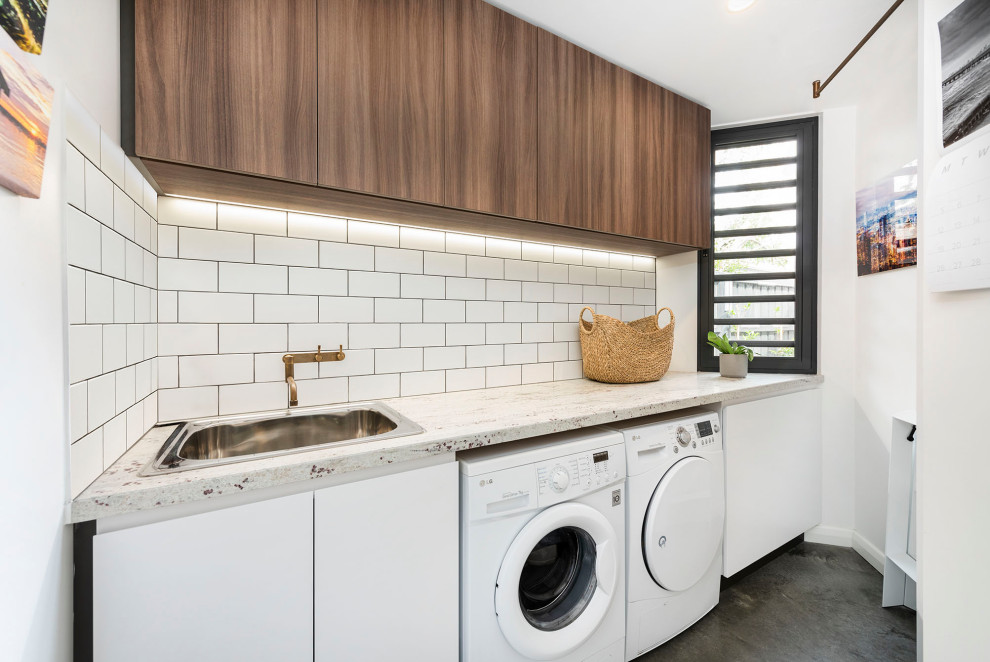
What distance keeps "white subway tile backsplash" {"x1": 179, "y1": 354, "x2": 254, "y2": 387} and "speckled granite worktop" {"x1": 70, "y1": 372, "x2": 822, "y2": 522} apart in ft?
0.54

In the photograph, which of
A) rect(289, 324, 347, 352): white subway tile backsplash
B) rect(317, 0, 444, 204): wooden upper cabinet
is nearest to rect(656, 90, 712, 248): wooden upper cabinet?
rect(317, 0, 444, 204): wooden upper cabinet

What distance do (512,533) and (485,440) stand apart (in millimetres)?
298

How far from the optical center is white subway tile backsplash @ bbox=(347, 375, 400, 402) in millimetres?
1588

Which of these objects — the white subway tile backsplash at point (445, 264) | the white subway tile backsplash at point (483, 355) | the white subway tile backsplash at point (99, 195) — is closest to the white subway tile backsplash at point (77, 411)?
the white subway tile backsplash at point (99, 195)

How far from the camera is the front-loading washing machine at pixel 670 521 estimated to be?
58.3 inches

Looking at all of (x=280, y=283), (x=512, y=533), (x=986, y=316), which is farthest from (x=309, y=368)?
(x=986, y=316)

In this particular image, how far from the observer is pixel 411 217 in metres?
1.57

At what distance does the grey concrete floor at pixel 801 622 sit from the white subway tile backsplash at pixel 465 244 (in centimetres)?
180

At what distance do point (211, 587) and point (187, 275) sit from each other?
0.96 meters

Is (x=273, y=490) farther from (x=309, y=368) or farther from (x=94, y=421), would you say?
(x=309, y=368)

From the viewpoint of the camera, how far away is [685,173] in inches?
85.6

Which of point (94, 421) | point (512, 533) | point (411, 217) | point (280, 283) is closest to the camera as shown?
point (94, 421)

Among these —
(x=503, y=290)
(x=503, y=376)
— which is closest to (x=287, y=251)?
(x=503, y=290)

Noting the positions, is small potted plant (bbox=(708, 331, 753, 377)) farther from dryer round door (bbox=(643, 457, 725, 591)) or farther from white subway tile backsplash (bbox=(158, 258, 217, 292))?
white subway tile backsplash (bbox=(158, 258, 217, 292))
